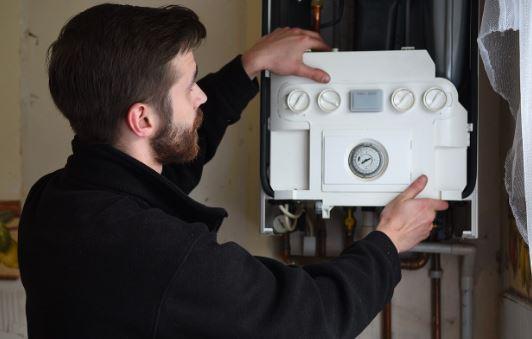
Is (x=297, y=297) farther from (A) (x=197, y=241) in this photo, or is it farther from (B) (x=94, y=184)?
(B) (x=94, y=184)

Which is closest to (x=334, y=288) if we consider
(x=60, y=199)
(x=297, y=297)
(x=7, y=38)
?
(x=297, y=297)

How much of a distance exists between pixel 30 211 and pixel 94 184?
20cm

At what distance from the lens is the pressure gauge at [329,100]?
4.32 feet

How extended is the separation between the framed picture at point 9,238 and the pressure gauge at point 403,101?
1.20m

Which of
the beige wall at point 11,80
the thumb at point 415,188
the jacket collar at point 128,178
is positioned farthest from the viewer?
the beige wall at point 11,80

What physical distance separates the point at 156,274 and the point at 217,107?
59 centimetres

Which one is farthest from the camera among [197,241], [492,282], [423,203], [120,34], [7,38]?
[7,38]

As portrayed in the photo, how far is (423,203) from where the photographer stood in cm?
123

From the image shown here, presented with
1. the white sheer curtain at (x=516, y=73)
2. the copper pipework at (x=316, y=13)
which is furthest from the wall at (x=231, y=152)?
the white sheer curtain at (x=516, y=73)

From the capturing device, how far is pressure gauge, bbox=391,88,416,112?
1.29 meters

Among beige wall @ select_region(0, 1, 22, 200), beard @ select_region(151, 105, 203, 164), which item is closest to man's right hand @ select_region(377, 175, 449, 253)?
beard @ select_region(151, 105, 203, 164)

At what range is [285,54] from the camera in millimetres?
1346

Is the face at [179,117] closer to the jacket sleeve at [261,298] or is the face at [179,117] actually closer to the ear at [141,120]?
the ear at [141,120]

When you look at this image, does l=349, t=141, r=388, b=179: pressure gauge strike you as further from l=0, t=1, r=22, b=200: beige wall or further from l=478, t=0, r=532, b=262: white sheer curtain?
l=0, t=1, r=22, b=200: beige wall
